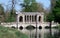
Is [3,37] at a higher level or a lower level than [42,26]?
higher

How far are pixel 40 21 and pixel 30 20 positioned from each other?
11.7ft

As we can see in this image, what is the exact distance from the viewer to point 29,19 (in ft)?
312

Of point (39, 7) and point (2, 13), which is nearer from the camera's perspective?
point (2, 13)

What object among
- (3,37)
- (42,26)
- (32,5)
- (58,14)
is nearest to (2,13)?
(32,5)

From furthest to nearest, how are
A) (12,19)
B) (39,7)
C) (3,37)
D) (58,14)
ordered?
(39,7) → (12,19) → (58,14) → (3,37)

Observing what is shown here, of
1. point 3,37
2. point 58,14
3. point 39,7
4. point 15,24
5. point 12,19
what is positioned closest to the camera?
point 3,37

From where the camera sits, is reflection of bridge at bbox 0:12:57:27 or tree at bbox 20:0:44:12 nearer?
reflection of bridge at bbox 0:12:57:27

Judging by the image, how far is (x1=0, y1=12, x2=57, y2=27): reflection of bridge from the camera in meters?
90.6

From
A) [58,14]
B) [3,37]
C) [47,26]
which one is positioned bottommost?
[47,26]

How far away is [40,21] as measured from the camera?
311 feet

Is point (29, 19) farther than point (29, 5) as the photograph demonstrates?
No

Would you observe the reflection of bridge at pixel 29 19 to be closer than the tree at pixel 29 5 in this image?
Yes

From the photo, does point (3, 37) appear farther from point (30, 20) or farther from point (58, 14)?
point (30, 20)

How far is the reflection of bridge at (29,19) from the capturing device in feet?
297
